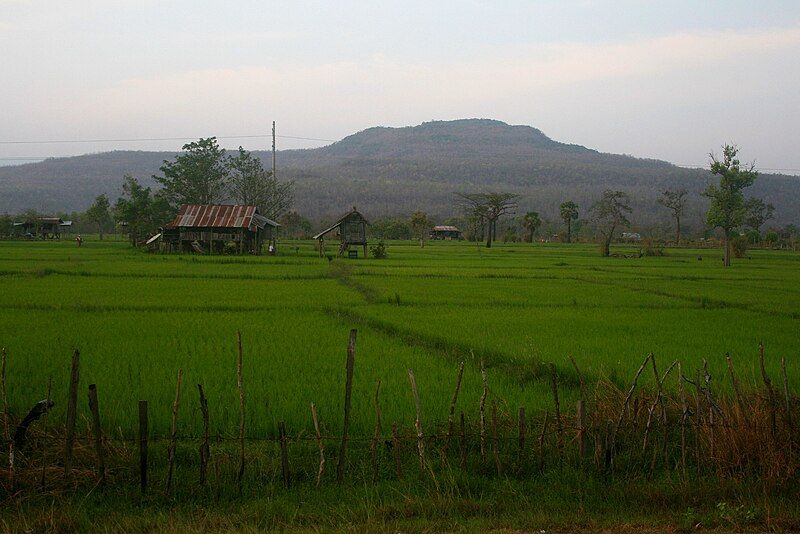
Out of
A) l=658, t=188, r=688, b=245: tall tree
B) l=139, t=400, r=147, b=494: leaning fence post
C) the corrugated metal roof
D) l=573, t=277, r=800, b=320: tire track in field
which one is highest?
l=658, t=188, r=688, b=245: tall tree

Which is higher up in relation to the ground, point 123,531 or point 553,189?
point 553,189

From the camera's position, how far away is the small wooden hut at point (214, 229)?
4425 cm

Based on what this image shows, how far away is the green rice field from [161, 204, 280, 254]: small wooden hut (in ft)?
60.0

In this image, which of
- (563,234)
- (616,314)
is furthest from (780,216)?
(616,314)

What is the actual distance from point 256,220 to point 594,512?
41.9 m

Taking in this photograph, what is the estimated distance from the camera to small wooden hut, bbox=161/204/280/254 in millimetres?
44250

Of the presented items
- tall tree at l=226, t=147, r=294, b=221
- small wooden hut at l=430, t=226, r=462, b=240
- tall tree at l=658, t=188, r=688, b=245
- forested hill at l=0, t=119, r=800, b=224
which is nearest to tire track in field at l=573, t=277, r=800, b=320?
tall tree at l=226, t=147, r=294, b=221

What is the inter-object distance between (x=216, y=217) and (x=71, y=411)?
40811 millimetres

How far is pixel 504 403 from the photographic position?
7785mm

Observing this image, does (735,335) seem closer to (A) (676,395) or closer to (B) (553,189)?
(A) (676,395)

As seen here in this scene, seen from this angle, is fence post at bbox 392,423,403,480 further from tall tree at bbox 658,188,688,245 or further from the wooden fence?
tall tree at bbox 658,188,688,245

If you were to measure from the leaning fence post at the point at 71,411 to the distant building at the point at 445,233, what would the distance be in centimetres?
8711

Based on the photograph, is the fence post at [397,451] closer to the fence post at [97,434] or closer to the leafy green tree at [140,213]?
the fence post at [97,434]

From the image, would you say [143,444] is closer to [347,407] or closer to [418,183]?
[347,407]
